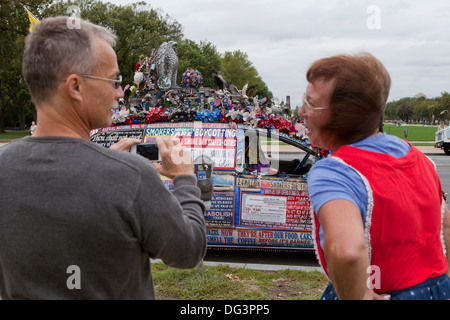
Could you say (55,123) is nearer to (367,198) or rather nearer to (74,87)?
(74,87)

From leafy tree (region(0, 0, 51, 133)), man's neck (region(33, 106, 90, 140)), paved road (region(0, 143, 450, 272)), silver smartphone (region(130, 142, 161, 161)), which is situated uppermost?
leafy tree (region(0, 0, 51, 133))

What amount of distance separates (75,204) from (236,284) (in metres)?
3.32

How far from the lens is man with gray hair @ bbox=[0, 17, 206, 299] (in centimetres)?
129

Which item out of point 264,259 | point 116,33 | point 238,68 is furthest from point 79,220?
point 238,68

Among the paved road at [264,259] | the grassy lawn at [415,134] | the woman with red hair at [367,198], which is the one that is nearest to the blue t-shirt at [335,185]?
the woman with red hair at [367,198]

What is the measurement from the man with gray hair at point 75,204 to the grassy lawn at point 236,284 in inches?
111

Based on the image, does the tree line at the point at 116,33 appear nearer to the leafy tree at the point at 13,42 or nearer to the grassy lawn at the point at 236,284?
the leafy tree at the point at 13,42

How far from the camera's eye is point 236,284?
436 cm

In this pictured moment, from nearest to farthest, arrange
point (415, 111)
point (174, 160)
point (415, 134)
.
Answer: point (174, 160)
point (415, 134)
point (415, 111)

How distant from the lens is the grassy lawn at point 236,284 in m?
4.13

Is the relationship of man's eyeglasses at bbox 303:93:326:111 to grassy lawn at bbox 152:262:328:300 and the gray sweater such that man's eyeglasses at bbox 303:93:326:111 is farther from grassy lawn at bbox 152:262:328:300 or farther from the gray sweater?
grassy lawn at bbox 152:262:328:300

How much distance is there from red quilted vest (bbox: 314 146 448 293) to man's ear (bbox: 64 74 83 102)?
902mm

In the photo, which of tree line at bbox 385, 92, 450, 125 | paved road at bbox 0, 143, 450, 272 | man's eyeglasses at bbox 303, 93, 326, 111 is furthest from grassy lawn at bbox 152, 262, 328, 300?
tree line at bbox 385, 92, 450, 125
